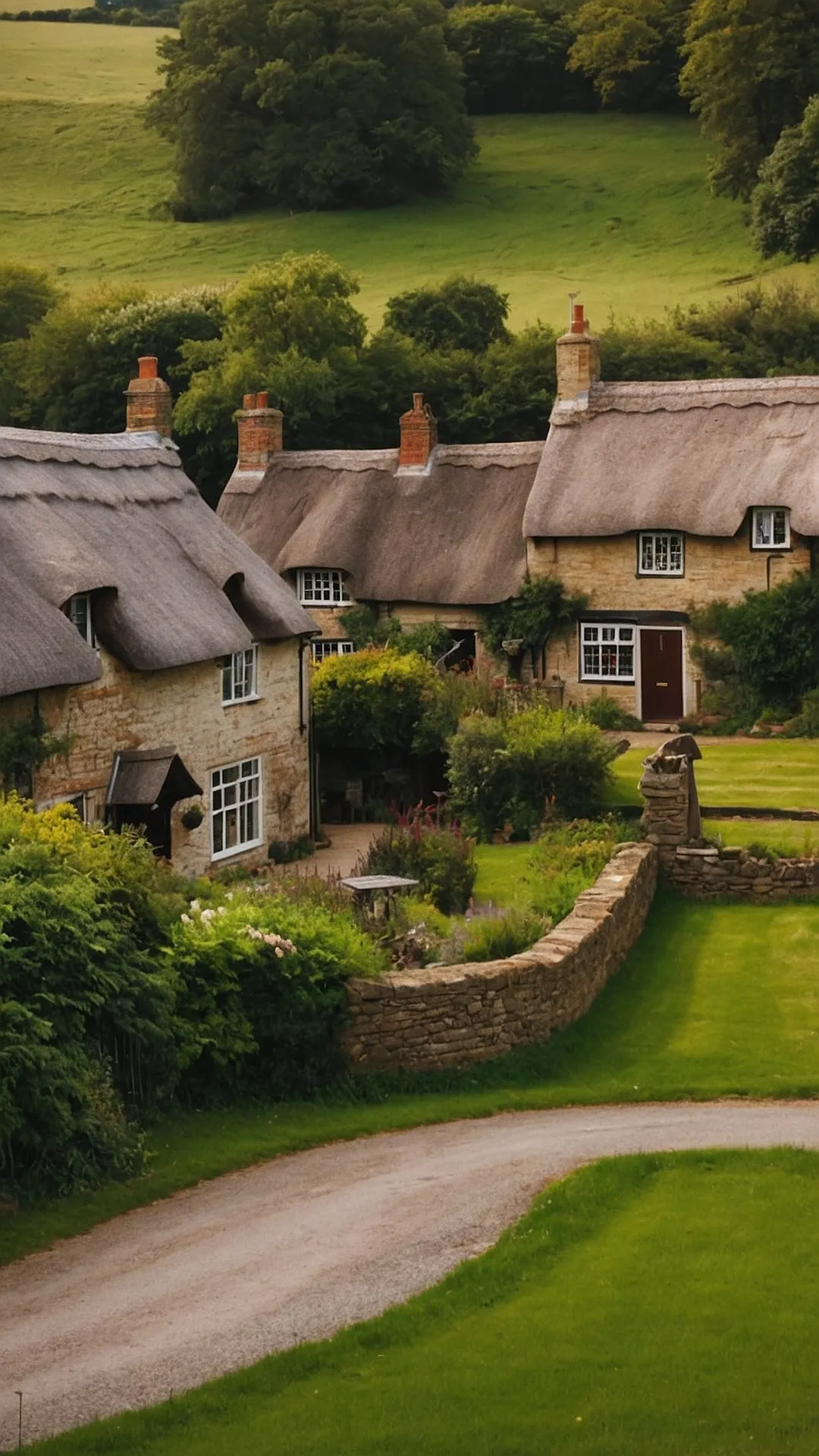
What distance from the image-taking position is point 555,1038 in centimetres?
1911

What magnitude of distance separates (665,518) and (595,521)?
59.3 inches

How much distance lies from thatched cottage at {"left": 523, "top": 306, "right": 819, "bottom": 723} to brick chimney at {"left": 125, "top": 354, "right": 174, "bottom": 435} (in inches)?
315

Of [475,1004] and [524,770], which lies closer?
[475,1004]

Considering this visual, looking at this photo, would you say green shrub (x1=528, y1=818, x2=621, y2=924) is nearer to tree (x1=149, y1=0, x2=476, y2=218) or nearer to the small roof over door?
the small roof over door

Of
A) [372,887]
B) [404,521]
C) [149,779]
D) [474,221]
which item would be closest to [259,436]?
[404,521]

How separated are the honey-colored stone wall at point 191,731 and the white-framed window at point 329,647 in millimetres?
10220

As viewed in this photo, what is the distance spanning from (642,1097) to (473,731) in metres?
12.4

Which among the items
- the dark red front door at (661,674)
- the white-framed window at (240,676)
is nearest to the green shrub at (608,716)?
the dark red front door at (661,674)

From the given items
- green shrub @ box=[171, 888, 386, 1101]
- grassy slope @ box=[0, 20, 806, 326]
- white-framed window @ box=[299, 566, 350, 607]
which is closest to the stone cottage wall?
green shrub @ box=[171, 888, 386, 1101]

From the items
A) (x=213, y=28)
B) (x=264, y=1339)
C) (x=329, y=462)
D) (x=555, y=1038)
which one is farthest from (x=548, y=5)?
(x=264, y=1339)

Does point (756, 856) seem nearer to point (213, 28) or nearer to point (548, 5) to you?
point (213, 28)

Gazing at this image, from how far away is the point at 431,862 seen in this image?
81.4 feet

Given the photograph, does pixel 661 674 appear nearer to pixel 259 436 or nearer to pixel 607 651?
pixel 607 651

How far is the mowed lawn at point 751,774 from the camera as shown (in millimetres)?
29109
